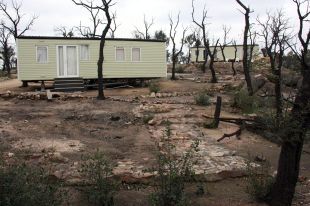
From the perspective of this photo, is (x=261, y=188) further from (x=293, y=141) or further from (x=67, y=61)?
(x=67, y=61)

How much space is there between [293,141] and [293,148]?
208 millimetres

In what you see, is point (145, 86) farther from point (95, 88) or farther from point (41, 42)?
point (41, 42)

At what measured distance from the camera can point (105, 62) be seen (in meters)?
26.4

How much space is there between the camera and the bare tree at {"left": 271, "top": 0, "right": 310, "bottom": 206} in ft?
23.2

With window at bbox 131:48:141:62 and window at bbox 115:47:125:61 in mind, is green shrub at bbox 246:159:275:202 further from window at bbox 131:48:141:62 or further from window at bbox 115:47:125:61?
window at bbox 131:48:141:62

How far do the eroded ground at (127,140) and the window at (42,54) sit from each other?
6.21 metres

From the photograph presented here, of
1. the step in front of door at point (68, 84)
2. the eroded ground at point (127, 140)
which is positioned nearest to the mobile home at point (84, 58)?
the step in front of door at point (68, 84)

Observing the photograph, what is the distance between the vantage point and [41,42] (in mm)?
25062

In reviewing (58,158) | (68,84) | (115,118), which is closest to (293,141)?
(58,158)

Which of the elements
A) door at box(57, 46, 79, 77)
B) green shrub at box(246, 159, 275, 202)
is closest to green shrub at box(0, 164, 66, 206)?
green shrub at box(246, 159, 275, 202)

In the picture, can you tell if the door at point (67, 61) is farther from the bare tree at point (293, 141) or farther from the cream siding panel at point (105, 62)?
the bare tree at point (293, 141)

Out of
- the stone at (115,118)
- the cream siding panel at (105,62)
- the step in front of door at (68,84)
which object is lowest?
the stone at (115,118)

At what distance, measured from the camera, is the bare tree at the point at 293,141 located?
23.2 feet

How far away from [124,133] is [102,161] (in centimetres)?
558
